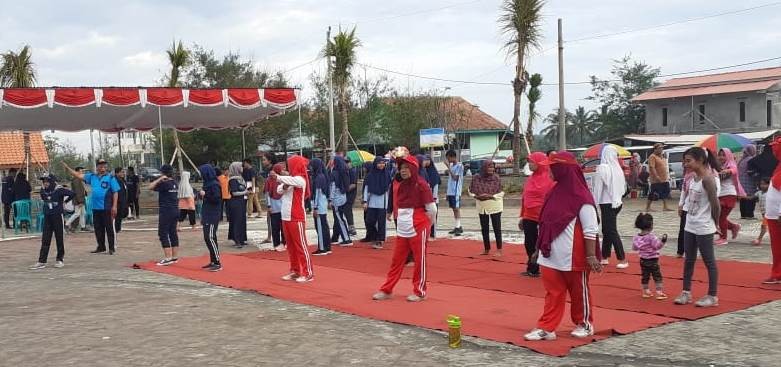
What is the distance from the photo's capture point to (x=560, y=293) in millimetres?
5887

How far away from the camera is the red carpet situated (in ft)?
21.8

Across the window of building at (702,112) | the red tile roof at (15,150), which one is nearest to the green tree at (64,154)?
the red tile roof at (15,150)

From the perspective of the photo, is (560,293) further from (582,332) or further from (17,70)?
(17,70)

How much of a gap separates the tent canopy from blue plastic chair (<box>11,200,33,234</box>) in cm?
223

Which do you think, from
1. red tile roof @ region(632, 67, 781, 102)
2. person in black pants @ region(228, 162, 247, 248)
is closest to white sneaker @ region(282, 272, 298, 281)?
person in black pants @ region(228, 162, 247, 248)

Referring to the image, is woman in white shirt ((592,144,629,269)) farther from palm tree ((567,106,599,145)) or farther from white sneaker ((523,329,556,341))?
palm tree ((567,106,599,145))

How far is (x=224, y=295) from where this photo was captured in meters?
8.81

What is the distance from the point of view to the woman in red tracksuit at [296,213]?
930 centimetres

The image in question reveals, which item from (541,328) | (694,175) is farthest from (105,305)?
(694,175)

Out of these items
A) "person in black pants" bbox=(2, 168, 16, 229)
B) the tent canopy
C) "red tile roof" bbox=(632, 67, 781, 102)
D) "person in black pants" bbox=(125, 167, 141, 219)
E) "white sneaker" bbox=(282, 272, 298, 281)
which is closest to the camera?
"white sneaker" bbox=(282, 272, 298, 281)

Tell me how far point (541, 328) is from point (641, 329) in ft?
3.35

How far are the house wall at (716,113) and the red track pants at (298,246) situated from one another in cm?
3965

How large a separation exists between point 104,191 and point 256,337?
25.4 feet

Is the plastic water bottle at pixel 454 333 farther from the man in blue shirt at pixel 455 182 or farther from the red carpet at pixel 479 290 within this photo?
the man in blue shirt at pixel 455 182
